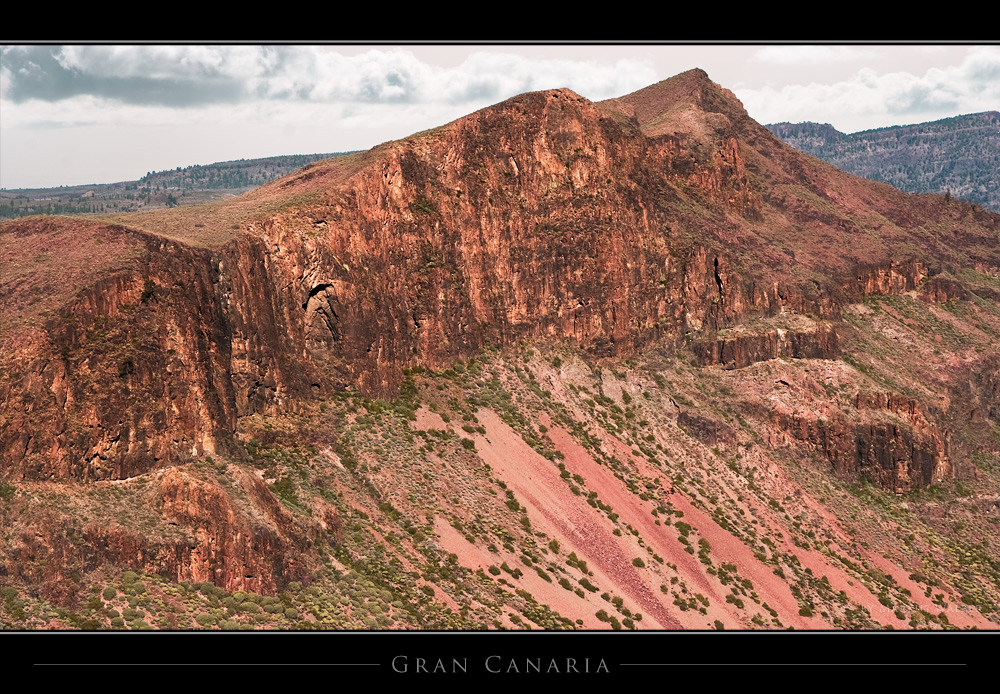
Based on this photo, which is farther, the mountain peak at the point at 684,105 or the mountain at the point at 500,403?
the mountain peak at the point at 684,105

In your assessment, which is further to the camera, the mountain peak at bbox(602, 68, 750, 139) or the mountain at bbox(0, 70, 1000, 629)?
the mountain peak at bbox(602, 68, 750, 139)

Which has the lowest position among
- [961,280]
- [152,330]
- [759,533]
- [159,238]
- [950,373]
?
[759,533]

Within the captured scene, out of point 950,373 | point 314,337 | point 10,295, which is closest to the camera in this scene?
point 10,295

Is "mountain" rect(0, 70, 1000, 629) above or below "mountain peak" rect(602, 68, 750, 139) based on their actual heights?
below

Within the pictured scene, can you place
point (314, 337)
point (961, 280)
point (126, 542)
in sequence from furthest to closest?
1. point (961, 280)
2. point (314, 337)
3. point (126, 542)

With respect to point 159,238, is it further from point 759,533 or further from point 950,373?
point 950,373

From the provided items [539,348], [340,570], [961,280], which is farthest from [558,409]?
[961,280]

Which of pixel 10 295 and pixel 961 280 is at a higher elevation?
pixel 10 295

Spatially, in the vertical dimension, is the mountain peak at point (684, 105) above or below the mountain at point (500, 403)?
above

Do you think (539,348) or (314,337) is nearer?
(314,337)
